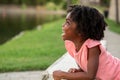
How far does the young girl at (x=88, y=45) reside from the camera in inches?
124

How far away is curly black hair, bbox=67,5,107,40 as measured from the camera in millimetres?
3123

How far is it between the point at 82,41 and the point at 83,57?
125 millimetres

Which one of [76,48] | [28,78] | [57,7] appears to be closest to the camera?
[76,48]

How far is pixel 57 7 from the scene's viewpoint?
67688 mm

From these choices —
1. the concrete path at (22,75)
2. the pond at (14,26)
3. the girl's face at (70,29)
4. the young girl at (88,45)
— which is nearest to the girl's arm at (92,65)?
the young girl at (88,45)

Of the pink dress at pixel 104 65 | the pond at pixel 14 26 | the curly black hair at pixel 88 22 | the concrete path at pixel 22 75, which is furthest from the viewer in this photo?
the pond at pixel 14 26

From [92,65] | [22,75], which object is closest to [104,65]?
[92,65]

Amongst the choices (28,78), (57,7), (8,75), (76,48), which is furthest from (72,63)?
(57,7)

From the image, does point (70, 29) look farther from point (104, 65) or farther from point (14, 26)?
point (14, 26)

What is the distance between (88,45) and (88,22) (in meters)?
0.18

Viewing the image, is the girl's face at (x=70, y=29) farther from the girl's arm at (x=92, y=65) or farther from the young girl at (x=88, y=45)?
the girl's arm at (x=92, y=65)

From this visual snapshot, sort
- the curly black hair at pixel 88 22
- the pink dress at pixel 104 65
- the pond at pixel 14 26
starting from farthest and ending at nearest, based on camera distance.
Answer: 1. the pond at pixel 14 26
2. the pink dress at pixel 104 65
3. the curly black hair at pixel 88 22

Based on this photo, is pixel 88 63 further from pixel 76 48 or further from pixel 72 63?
pixel 72 63

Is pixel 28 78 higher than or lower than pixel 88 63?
lower
